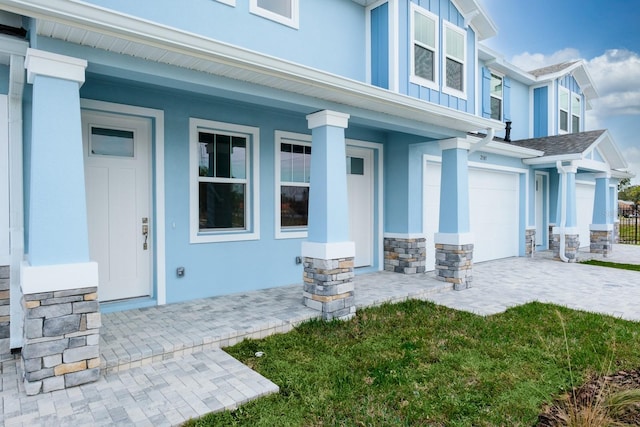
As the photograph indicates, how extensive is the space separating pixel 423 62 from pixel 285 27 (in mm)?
2663

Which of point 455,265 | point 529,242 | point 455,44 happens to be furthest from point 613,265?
point 455,44

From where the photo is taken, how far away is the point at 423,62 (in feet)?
22.8

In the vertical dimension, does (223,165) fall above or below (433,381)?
above

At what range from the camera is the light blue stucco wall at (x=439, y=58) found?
6.54m

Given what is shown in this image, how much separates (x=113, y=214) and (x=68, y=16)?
2.58m

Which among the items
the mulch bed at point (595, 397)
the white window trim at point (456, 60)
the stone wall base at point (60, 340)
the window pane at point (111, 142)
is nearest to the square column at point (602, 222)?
the white window trim at point (456, 60)

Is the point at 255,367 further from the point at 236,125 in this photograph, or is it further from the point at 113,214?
the point at 236,125

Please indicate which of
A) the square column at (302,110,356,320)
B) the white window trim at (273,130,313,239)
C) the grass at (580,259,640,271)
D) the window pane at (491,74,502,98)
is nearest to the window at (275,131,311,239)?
the white window trim at (273,130,313,239)

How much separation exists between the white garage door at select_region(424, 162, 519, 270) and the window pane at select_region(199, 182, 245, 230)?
4483 millimetres

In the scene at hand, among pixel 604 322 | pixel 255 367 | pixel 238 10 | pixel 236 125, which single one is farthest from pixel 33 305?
pixel 604 322

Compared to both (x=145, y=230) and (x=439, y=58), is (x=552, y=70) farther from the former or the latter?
(x=145, y=230)

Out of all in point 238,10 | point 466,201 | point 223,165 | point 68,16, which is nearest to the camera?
point 68,16

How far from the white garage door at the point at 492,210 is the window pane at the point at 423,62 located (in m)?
2.15

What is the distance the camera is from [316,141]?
5.09m
